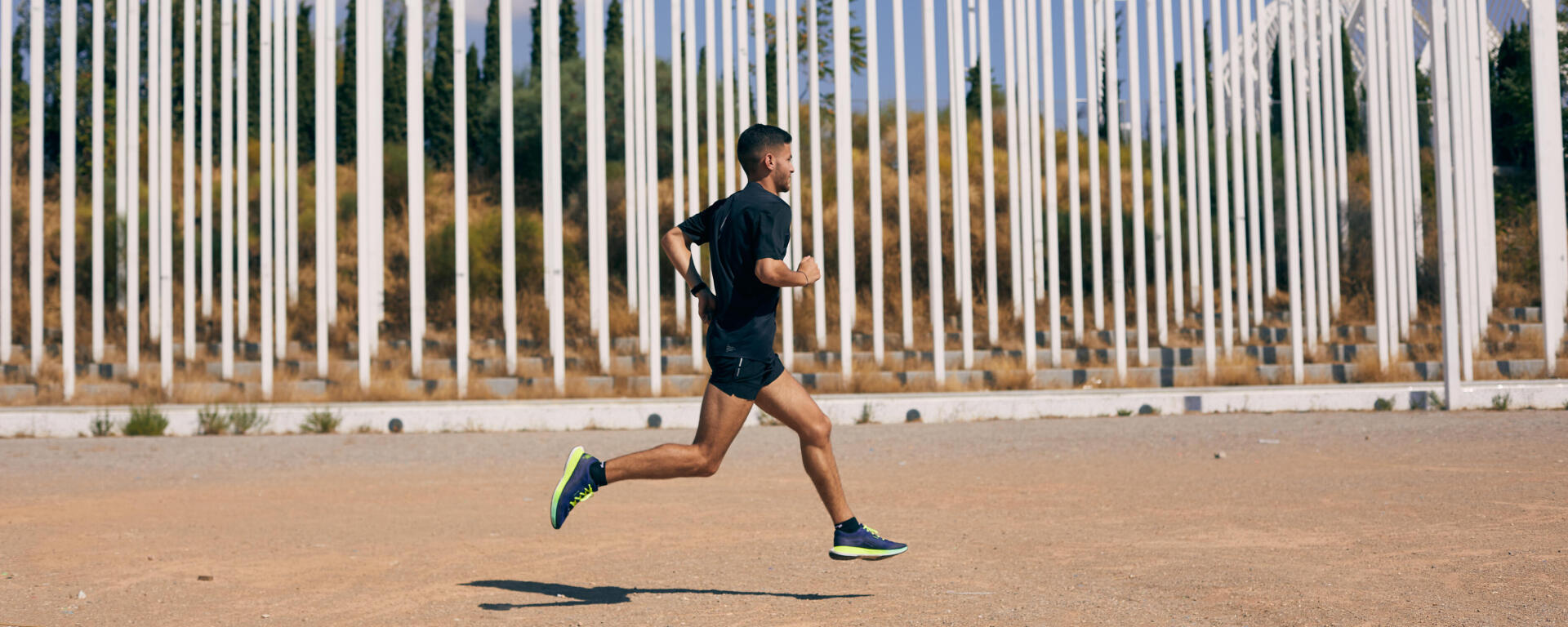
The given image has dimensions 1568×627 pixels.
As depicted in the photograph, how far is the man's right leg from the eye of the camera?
4266 millimetres

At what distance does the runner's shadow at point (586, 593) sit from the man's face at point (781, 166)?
→ 5.04 ft

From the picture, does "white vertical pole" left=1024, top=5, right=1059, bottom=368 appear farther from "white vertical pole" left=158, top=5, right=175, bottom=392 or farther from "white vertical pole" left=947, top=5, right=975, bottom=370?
"white vertical pole" left=158, top=5, right=175, bottom=392

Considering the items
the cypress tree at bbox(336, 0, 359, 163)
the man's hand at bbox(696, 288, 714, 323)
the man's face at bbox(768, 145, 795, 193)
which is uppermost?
the cypress tree at bbox(336, 0, 359, 163)

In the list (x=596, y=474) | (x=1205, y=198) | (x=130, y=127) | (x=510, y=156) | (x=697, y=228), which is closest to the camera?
(x=596, y=474)

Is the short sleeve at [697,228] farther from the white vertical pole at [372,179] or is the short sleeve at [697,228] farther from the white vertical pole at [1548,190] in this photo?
the white vertical pole at [1548,190]

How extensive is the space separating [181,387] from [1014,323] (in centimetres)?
1011

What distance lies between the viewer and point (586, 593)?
15.7 feet

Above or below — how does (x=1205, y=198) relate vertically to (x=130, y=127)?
below

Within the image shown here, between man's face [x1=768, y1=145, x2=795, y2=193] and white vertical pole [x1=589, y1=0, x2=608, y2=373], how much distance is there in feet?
28.6

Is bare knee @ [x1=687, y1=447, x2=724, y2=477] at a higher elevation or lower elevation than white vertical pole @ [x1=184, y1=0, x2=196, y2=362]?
lower

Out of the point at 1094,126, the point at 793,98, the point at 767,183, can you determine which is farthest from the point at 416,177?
the point at 767,183

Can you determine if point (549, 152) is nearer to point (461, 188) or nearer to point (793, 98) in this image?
point (461, 188)

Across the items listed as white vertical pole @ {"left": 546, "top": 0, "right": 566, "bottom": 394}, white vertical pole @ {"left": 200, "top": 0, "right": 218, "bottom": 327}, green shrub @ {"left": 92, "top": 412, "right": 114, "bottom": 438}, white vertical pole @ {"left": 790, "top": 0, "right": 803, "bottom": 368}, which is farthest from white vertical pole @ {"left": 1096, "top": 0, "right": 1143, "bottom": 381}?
white vertical pole @ {"left": 200, "top": 0, "right": 218, "bottom": 327}

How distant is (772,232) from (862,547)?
119 centimetres
